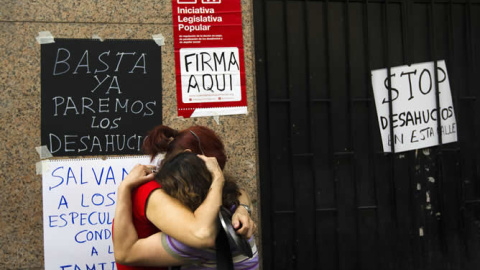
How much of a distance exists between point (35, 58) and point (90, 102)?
1.60 ft

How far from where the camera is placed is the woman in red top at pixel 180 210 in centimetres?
198

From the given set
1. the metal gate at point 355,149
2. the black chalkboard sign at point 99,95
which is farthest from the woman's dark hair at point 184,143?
the metal gate at point 355,149

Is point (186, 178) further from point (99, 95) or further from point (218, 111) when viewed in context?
point (99, 95)

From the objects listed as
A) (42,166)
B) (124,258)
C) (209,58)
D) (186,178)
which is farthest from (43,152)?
Answer: (186,178)

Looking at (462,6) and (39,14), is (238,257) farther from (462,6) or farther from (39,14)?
(462,6)

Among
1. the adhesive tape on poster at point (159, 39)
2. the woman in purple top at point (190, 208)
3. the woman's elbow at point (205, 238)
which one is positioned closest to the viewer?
the woman's elbow at point (205, 238)

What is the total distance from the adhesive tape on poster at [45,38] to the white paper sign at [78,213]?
0.86 metres

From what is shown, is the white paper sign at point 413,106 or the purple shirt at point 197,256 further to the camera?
the white paper sign at point 413,106

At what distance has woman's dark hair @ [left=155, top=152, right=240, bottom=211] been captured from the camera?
2098 mm

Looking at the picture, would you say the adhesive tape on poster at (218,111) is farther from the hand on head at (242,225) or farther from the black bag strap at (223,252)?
the black bag strap at (223,252)

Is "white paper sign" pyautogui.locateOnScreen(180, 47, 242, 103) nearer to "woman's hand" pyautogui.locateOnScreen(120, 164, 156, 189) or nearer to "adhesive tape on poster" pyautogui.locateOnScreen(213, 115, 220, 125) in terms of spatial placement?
"adhesive tape on poster" pyautogui.locateOnScreen(213, 115, 220, 125)

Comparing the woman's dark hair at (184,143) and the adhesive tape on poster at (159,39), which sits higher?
the adhesive tape on poster at (159,39)

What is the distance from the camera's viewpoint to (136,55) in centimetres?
354

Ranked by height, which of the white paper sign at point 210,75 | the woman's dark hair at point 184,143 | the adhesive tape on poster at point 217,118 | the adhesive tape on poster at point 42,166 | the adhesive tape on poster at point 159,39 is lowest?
the adhesive tape on poster at point 42,166
